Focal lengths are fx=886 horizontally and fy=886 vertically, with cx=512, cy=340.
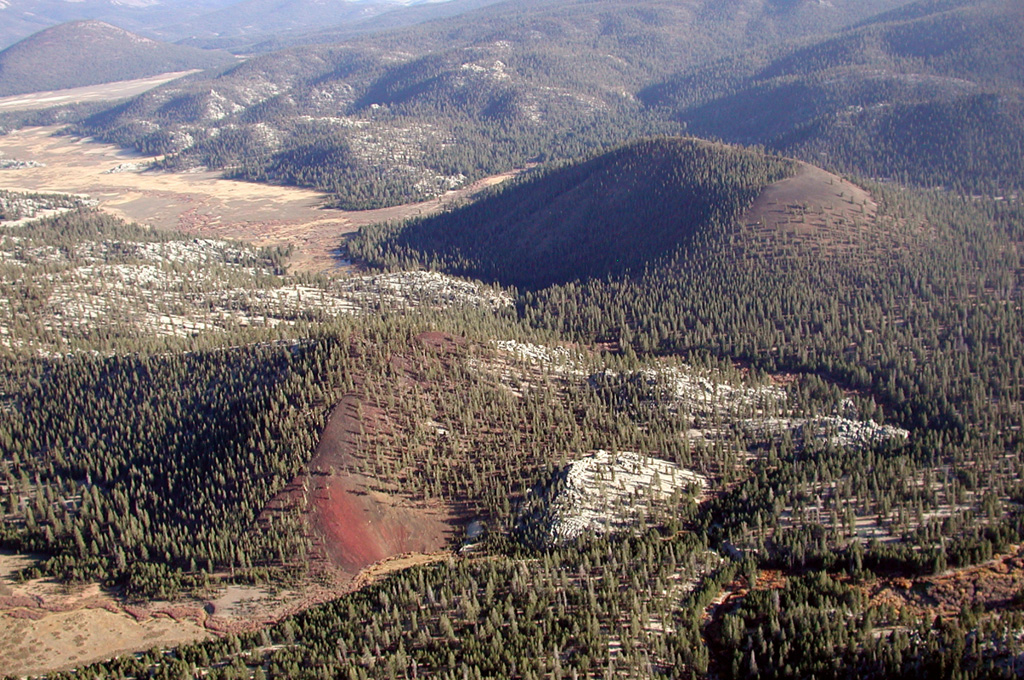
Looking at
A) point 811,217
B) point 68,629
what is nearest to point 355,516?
point 68,629

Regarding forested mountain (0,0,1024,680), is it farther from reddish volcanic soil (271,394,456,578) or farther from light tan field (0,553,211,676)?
light tan field (0,553,211,676)

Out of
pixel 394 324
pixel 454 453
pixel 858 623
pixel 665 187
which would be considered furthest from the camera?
pixel 665 187

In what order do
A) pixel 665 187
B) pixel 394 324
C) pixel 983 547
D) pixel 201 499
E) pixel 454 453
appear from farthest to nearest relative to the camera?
pixel 665 187, pixel 394 324, pixel 454 453, pixel 201 499, pixel 983 547

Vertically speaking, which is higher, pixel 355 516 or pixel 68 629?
pixel 355 516

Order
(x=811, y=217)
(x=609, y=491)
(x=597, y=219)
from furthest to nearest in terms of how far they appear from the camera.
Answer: (x=597, y=219), (x=811, y=217), (x=609, y=491)

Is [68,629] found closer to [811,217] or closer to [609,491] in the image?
[609,491]

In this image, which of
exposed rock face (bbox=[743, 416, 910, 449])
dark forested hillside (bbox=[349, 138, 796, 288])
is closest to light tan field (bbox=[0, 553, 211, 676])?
exposed rock face (bbox=[743, 416, 910, 449])

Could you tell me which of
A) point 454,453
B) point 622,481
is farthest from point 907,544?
point 454,453

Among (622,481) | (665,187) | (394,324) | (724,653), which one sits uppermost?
(665,187)

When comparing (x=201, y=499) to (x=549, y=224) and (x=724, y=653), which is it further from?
(x=549, y=224)
